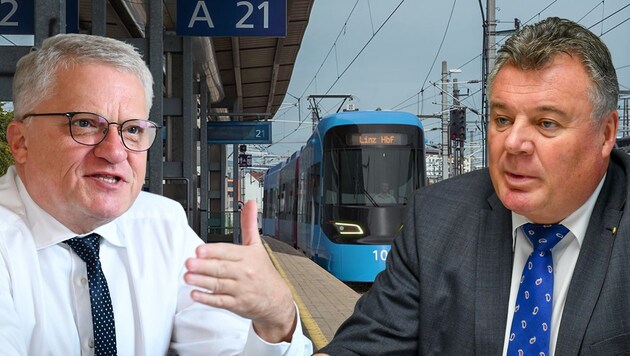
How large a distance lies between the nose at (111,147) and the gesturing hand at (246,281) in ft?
1.66

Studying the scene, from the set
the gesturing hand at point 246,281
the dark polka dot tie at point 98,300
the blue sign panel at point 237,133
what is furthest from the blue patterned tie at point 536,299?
the blue sign panel at point 237,133

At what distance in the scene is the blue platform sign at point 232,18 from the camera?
988 cm

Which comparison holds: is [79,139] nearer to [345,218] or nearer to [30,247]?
[30,247]

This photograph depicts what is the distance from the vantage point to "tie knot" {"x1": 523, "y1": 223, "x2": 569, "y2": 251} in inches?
92.4

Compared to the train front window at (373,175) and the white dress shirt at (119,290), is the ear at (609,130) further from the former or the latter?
the train front window at (373,175)

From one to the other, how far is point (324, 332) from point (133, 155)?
5.51 m

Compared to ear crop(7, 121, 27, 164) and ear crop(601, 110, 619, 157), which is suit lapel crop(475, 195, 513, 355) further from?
ear crop(7, 121, 27, 164)

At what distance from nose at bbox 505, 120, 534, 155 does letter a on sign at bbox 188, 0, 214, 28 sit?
8264mm

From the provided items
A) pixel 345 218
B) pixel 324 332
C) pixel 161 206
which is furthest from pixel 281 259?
pixel 161 206

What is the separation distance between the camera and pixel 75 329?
205cm

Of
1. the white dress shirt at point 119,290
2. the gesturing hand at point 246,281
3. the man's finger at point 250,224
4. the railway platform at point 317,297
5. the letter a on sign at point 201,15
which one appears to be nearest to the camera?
the gesturing hand at point 246,281

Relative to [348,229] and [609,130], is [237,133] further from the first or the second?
[609,130]

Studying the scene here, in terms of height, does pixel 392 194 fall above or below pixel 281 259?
above

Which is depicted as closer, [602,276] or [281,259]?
[602,276]
